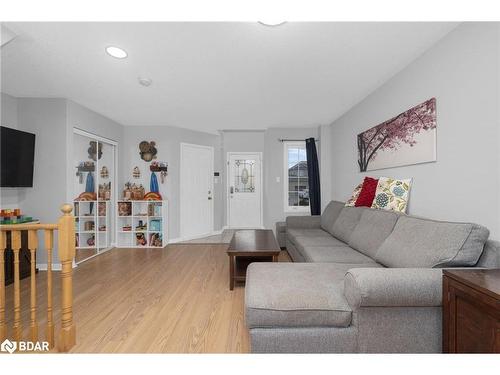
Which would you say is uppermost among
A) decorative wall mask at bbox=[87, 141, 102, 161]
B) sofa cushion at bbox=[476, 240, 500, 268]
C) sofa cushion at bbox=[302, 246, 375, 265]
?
decorative wall mask at bbox=[87, 141, 102, 161]

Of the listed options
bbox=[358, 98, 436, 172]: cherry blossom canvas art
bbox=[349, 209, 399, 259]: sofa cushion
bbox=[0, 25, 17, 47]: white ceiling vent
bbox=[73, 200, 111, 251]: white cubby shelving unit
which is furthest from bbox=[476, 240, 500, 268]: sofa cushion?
bbox=[73, 200, 111, 251]: white cubby shelving unit

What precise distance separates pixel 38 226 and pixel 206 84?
2081 mm

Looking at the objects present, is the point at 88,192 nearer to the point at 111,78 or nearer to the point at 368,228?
the point at 111,78

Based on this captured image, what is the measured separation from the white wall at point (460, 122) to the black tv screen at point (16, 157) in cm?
426

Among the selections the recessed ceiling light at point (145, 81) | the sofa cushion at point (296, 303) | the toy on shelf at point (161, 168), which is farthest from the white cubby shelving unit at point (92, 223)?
the sofa cushion at point (296, 303)

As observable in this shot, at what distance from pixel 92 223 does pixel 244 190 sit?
3.28 m

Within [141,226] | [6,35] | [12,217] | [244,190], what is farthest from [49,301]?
[244,190]

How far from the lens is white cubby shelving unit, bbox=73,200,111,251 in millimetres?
3684

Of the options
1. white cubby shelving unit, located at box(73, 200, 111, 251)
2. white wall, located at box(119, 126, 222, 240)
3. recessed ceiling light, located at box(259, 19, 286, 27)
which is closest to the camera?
recessed ceiling light, located at box(259, 19, 286, 27)

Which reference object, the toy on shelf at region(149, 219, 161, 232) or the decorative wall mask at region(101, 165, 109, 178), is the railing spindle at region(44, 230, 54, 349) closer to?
the decorative wall mask at region(101, 165, 109, 178)

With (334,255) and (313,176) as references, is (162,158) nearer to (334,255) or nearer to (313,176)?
(313,176)

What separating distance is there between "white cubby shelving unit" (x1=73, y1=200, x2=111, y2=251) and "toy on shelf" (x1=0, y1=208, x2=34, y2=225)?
0.57 meters

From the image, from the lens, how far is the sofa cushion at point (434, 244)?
4.93 ft

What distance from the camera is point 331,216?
369 cm
